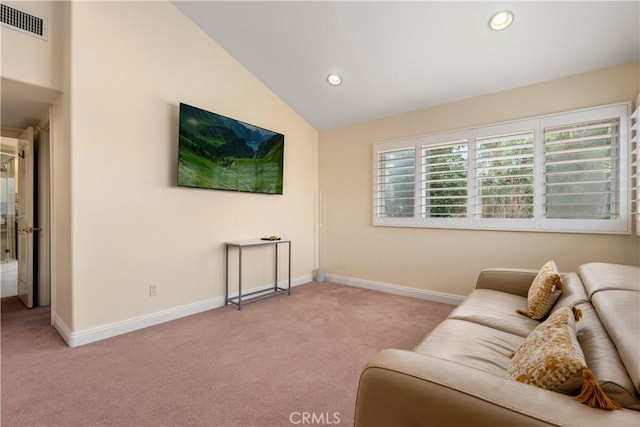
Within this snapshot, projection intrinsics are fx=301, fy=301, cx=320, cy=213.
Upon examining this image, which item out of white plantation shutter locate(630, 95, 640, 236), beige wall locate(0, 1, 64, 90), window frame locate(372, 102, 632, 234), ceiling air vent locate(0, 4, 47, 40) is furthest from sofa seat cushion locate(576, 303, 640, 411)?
ceiling air vent locate(0, 4, 47, 40)

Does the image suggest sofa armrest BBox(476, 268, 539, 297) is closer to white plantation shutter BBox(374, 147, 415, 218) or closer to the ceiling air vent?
white plantation shutter BBox(374, 147, 415, 218)

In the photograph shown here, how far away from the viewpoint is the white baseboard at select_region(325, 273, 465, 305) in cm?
355

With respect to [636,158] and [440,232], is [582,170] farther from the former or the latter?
[440,232]

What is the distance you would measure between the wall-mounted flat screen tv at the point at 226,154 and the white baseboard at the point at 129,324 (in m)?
1.27

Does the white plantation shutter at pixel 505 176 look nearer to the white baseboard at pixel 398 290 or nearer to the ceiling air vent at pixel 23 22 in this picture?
the white baseboard at pixel 398 290

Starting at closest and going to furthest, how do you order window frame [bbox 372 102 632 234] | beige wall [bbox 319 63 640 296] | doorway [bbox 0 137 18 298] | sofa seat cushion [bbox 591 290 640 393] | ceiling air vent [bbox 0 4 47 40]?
sofa seat cushion [bbox 591 290 640 393]
ceiling air vent [bbox 0 4 47 40]
window frame [bbox 372 102 632 234]
beige wall [bbox 319 63 640 296]
doorway [bbox 0 137 18 298]

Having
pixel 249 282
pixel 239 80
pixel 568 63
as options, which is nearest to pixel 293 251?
pixel 249 282

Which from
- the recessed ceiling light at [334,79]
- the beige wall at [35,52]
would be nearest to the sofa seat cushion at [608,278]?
the recessed ceiling light at [334,79]

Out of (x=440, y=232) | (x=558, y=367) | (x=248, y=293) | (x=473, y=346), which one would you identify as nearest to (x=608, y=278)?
(x=473, y=346)

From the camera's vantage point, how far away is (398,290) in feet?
13.0

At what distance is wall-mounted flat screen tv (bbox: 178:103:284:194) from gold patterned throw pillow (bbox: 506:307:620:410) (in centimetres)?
297

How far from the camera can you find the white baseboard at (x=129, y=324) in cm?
244

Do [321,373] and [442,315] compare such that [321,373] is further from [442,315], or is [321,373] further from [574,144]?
[574,144]

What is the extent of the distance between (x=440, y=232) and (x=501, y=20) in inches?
84.7
